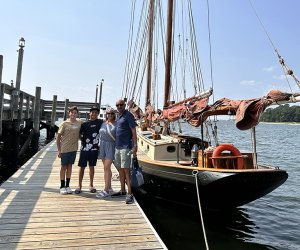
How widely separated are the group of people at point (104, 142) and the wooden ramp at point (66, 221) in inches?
21.4

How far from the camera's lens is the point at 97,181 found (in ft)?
29.8

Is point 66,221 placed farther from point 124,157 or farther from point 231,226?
point 231,226

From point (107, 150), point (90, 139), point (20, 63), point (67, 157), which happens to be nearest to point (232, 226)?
point (107, 150)

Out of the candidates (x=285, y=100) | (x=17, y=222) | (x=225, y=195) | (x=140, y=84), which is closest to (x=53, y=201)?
(x=17, y=222)

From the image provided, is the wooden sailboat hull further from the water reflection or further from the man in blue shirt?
the man in blue shirt

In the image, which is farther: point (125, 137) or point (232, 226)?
point (232, 226)

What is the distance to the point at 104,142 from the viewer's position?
7082 millimetres

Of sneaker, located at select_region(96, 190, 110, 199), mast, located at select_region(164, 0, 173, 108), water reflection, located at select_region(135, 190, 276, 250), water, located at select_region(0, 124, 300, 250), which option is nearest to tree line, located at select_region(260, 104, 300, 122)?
mast, located at select_region(164, 0, 173, 108)

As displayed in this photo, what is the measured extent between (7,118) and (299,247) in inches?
497

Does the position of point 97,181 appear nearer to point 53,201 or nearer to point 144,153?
point 53,201

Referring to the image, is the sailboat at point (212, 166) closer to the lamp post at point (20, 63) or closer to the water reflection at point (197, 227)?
the water reflection at point (197, 227)

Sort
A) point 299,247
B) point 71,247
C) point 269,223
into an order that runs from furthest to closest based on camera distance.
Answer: point 269,223 → point 299,247 → point 71,247

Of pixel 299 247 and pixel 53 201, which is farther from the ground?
pixel 53 201

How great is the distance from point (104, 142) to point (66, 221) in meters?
2.00
